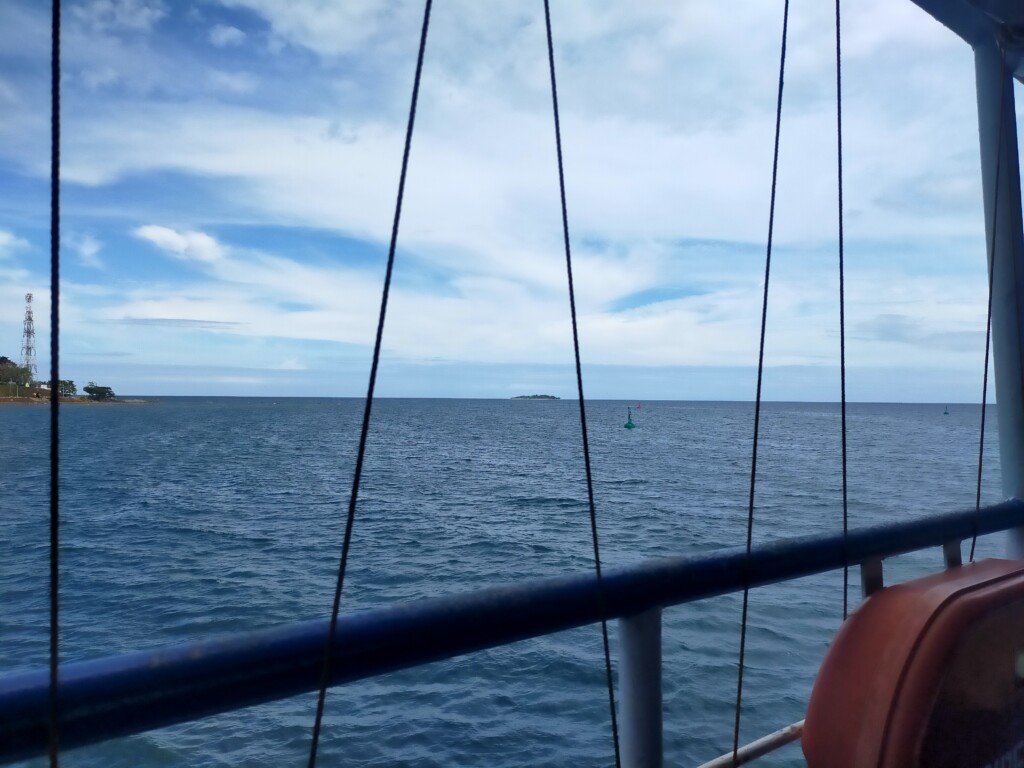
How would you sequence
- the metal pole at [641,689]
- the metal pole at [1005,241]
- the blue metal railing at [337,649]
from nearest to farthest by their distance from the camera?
the blue metal railing at [337,649] → the metal pole at [641,689] → the metal pole at [1005,241]

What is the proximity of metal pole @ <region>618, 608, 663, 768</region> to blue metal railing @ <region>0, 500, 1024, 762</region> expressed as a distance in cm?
6

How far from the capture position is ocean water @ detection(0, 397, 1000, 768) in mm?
9906

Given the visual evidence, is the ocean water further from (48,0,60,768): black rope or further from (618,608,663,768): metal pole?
(618,608,663,768): metal pole

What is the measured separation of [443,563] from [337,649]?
19.4 m

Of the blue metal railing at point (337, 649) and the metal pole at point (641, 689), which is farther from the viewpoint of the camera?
the metal pole at point (641, 689)

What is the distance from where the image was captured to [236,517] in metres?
29.1

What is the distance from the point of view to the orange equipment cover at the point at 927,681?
146 centimetres

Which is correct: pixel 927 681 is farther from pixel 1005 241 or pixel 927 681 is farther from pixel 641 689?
pixel 1005 241

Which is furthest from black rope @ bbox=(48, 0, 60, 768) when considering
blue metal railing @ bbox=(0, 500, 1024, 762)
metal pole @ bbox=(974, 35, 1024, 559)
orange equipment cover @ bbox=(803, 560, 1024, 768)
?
metal pole @ bbox=(974, 35, 1024, 559)

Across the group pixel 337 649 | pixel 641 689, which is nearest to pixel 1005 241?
pixel 641 689

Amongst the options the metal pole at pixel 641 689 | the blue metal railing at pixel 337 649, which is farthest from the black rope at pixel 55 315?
the metal pole at pixel 641 689

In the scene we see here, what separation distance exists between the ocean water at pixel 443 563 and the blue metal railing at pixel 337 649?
260 millimetres

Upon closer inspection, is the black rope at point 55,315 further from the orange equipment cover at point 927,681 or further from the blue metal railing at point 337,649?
the orange equipment cover at point 927,681

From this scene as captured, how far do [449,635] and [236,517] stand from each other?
30.1m
